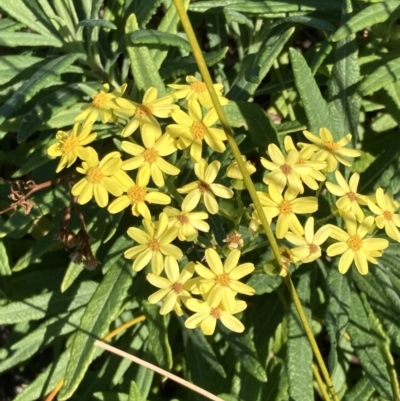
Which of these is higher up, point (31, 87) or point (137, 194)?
point (31, 87)

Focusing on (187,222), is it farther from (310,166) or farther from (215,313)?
(310,166)

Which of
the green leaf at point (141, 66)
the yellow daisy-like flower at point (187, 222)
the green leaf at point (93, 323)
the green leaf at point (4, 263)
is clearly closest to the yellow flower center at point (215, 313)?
the yellow daisy-like flower at point (187, 222)

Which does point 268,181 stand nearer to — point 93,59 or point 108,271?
point 108,271

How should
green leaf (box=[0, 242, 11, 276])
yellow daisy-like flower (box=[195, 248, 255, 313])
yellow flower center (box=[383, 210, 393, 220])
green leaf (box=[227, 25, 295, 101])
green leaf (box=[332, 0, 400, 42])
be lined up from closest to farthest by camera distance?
1. yellow daisy-like flower (box=[195, 248, 255, 313])
2. yellow flower center (box=[383, 210, 393, 220])
3. green leaf (box=[332, 0, 400, 42])
4. green leaf (box=[227, 25, 295, 101])
5. green leaf (box=[0, 242, 11, 276])

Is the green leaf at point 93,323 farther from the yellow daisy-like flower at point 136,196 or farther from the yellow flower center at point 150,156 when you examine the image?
the yellow flower center at point 150,156

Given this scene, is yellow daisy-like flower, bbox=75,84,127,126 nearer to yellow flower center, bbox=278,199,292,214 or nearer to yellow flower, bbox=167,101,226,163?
yellow flower, bbox=167,101,226,163

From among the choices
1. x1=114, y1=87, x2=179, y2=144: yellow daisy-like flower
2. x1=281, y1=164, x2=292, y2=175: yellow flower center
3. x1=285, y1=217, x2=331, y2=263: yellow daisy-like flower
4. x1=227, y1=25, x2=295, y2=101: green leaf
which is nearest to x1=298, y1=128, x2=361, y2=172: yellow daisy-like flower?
x1=281, y1=164, x2=292, y2=175: yellow flower center

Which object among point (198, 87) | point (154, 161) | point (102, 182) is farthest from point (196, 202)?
point (198, 87)
